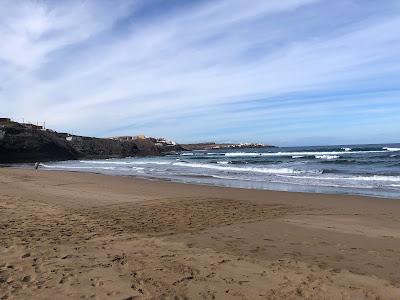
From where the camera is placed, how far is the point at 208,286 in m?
4.67

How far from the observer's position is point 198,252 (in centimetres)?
607

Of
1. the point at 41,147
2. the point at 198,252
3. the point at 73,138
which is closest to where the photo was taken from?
the point at 198,252

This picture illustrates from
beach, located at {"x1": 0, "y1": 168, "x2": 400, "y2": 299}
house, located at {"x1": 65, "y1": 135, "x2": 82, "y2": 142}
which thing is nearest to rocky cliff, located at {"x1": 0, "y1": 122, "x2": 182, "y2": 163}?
house, located at {"x1": 65, "y1": 135, "x2": 82, "y2": 142}

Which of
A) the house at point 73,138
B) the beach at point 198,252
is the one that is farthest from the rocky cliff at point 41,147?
the beach at point 198,252

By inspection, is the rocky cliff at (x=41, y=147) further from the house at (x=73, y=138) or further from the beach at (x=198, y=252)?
the beach at (x=198, y=252)

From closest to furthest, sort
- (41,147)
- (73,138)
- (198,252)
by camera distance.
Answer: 1. (198,252)
2. (41,147)
3. (73,138)

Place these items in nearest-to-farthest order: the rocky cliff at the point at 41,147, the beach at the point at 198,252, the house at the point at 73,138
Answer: the beach at the point at 198,252, the rocky cliff at the point at 41,147, the house at the point at 73,138

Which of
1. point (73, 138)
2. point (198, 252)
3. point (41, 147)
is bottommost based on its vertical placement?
point (198, 252)

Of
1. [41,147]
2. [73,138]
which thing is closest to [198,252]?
[41,147]

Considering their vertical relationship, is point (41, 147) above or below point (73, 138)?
below

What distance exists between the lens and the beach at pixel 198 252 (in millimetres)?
4598

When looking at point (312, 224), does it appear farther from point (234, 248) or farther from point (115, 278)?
point (115, 278)

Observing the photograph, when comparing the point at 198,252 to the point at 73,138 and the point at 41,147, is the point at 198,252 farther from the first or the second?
Answer: the point at 73,138

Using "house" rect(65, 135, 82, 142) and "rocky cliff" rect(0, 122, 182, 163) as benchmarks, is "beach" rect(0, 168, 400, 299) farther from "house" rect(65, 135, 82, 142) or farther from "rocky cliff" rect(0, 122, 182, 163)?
"house" rect(65, 135, 82, 142)
